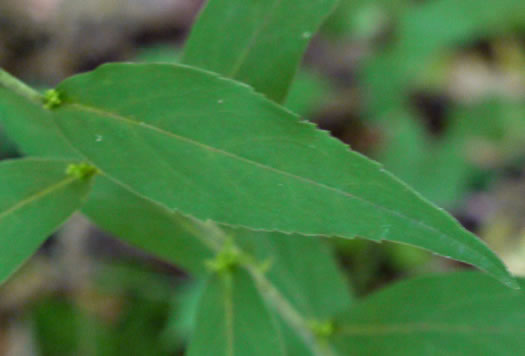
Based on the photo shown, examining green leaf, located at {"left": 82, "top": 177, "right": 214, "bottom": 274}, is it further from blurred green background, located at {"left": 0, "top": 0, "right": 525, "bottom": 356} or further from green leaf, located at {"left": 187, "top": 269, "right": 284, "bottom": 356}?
blurred green background, located at {"left": 0, "top": 0, "right": 525, "bottom": 356}

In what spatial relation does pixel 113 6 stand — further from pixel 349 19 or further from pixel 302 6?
pixel 302 6

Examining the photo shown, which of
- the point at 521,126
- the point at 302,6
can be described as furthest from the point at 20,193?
the point at 521,126

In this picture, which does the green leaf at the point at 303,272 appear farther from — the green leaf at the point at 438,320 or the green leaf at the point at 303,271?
the green leaf at the point at 438,320

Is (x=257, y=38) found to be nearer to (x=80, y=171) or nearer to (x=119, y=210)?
(x=80, y=171)

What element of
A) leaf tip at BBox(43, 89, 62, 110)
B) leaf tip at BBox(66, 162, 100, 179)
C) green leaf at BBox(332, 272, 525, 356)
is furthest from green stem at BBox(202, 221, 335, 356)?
leaf tip at BBox(43, 89, 62, 110)

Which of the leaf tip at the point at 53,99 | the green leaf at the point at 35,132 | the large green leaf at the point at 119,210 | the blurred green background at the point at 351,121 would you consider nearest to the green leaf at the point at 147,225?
the large green leaf at the point at 119,210

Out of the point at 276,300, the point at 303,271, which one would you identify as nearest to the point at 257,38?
the point at 276,300
